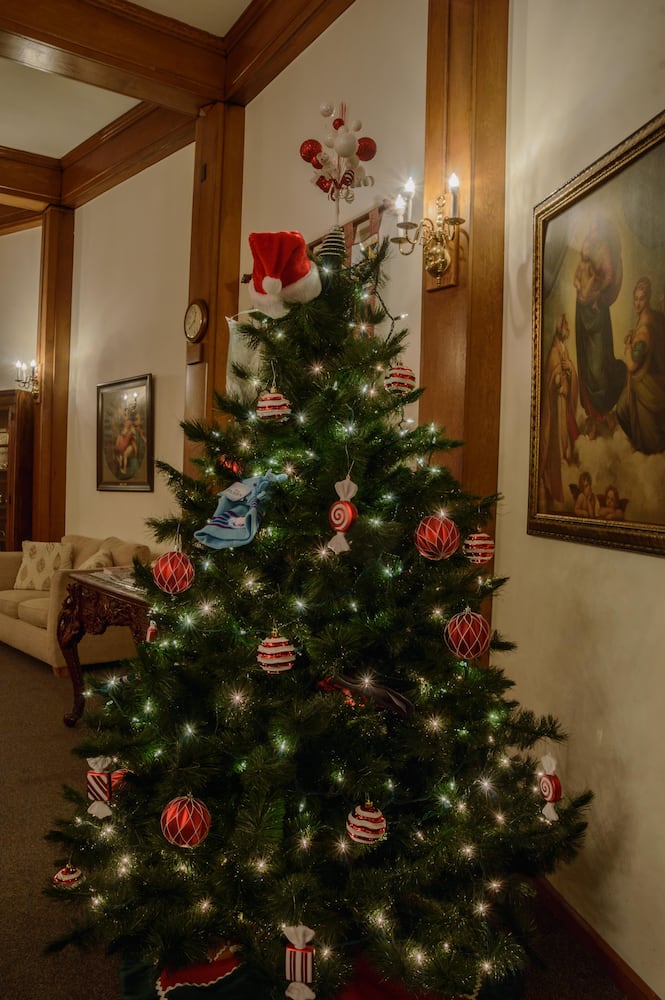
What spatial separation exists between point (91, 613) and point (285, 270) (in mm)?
3179

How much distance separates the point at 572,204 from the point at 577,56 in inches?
21.0

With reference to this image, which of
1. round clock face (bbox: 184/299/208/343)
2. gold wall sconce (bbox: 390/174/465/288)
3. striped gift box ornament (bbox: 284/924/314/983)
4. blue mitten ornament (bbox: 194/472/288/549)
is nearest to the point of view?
striped gift box ornament (bbox: 284/924/314/983)

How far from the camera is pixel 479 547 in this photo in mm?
2178

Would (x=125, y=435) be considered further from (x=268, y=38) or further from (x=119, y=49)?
(x=268, y=38)

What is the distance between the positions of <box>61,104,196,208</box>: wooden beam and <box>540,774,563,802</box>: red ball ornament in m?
5.78

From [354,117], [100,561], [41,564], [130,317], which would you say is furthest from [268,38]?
[41,564]

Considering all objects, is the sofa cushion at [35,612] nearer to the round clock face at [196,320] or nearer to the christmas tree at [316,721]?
the round clock face at [196,320]

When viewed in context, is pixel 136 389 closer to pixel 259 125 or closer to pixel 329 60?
pixel 259 125

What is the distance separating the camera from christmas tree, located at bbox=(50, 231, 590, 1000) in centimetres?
192

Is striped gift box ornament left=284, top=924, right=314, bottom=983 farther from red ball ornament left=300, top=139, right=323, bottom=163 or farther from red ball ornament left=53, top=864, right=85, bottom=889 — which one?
red ball ornament left=300, top=139, right=323, bottom=163

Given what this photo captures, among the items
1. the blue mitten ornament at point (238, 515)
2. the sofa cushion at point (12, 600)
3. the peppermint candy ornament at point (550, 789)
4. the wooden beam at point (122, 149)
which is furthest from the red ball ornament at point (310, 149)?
the sofa cushion at point (12, 600)

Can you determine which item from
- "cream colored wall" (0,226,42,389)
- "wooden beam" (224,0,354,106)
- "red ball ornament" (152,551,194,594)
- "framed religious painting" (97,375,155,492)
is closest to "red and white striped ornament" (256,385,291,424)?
"red ball ornament" (152,551,194,594)

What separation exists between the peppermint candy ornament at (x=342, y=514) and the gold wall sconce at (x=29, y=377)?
7215 mm

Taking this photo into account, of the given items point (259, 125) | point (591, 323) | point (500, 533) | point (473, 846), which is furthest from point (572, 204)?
point (259, 125)
